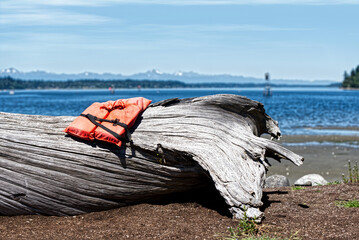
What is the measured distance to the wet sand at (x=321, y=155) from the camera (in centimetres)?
1633

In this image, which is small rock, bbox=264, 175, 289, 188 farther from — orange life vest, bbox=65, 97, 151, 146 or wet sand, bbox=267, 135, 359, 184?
orange life vest, bbox=65, 97, 151, 146

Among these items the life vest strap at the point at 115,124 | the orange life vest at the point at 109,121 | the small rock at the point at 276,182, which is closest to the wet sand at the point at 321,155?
the small rock at the point at 276,182

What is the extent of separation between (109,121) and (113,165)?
0.76 meters

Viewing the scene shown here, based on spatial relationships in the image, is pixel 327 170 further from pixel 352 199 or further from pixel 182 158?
pixel 182 158

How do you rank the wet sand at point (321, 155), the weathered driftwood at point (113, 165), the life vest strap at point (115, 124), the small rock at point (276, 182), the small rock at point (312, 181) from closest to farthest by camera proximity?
the life vest strap at point (115, 124) → the weathered driftwood at point (113, 165) → the small rock at point (276, 182) → the small rock at point (312, 181) → the wet sand at point (321, 155)

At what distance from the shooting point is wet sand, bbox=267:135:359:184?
16.3m

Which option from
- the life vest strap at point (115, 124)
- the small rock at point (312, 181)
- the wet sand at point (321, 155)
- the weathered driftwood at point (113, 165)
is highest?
the life vest strap at point (115, 124)

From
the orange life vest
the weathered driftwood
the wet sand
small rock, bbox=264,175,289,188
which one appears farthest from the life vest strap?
the wet sand

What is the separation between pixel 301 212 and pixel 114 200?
10.5 feet

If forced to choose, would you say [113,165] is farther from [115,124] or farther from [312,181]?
[312,181]

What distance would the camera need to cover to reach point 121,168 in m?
7.87

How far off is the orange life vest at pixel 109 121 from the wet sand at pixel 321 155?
7849mm

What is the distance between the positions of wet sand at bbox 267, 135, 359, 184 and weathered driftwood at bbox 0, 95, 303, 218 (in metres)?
7.08

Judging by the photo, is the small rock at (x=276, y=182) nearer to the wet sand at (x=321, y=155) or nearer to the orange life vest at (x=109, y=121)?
the wet sand at (x=321, y=155)
